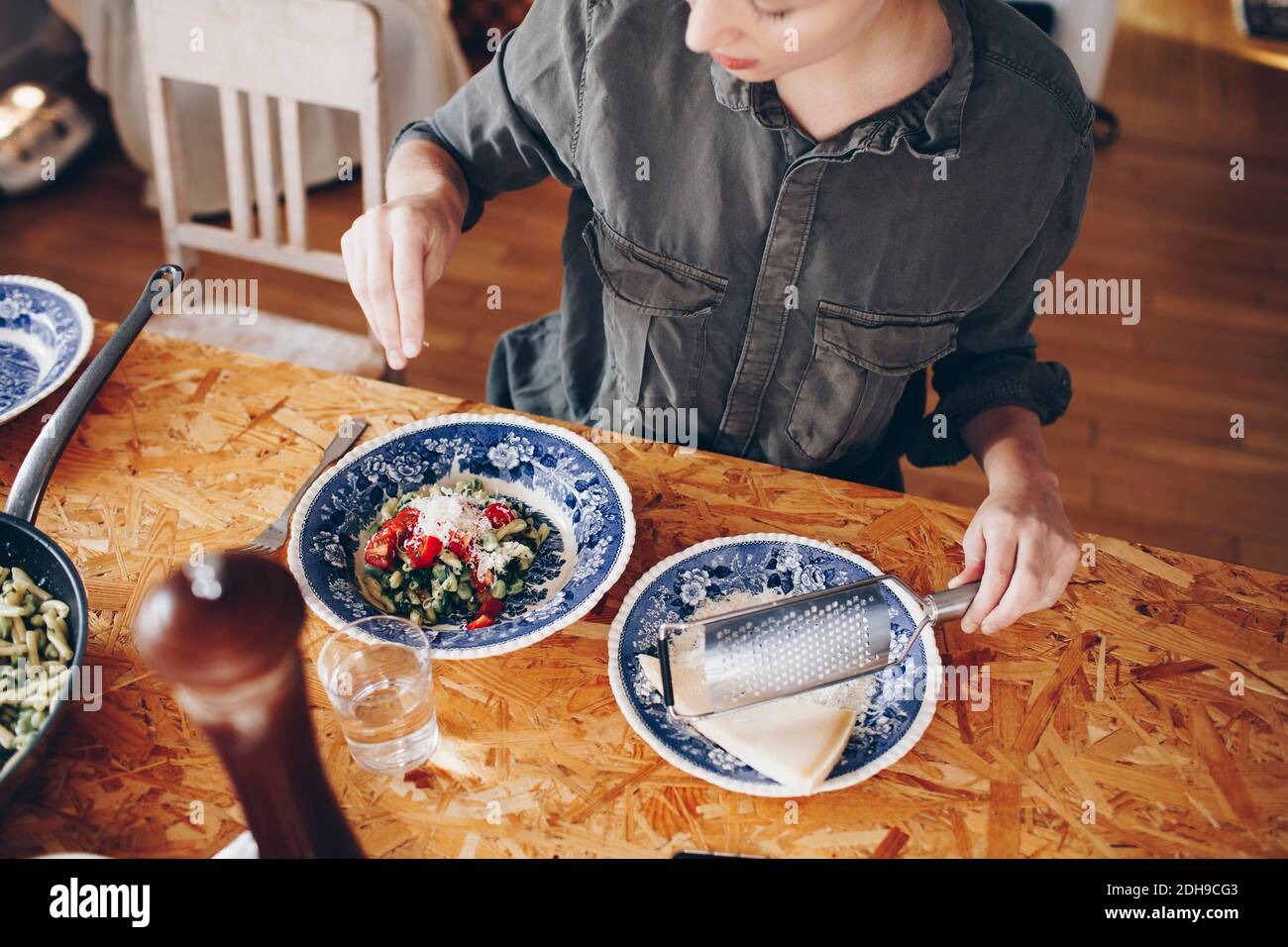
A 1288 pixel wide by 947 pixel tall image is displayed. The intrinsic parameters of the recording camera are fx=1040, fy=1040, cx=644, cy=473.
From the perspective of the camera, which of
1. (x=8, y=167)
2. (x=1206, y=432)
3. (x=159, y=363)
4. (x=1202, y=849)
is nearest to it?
(x=1202, y=849)

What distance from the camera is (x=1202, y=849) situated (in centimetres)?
92

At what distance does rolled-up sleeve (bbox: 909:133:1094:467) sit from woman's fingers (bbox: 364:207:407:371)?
2.26ft

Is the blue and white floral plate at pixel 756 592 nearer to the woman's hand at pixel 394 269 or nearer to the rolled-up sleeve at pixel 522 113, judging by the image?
the woman's hand at pixel 394 269

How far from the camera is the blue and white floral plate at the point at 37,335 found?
1299 mm

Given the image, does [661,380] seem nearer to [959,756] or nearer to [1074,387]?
[959,756]

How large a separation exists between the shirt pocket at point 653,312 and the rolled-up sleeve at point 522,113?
11 cm

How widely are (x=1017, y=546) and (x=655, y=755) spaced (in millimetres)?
425

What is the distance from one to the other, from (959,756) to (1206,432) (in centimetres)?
220

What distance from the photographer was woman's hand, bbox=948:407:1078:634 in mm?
1022

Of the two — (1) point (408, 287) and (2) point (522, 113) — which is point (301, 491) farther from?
(2) point (522, 113)

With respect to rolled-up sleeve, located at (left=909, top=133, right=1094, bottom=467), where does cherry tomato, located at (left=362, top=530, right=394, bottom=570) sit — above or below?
below

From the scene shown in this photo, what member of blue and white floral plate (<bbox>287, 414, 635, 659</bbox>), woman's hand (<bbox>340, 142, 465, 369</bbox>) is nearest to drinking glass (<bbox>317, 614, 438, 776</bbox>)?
blue and white floral plate (<bbox>287, 414, 635, 659</bbox>)

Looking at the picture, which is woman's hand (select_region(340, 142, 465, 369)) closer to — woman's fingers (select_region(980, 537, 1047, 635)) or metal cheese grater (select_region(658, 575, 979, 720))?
metal cheese grater (select_region(658, 575, 979, 720))

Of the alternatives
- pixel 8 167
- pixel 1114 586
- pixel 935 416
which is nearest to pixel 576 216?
pixel 935 416
